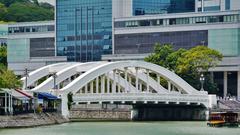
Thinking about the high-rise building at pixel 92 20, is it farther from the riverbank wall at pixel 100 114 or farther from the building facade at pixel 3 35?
the building facade at pixel 3 35

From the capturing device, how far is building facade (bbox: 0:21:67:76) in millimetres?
155250

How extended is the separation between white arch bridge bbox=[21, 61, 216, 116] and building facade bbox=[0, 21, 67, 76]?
3316 cm

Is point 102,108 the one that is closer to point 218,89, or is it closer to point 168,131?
point 218,89

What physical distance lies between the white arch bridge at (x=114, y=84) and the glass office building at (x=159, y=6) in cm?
2595

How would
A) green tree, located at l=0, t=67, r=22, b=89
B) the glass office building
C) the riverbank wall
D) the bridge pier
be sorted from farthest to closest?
the glass office building < the riverbank wall < the bridge pier < green tree, located at l=0, t=67, r=22, b=89

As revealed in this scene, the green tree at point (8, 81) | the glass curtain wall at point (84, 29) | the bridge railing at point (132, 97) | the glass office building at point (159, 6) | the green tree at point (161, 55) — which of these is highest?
the glass office building at point (159, 6)

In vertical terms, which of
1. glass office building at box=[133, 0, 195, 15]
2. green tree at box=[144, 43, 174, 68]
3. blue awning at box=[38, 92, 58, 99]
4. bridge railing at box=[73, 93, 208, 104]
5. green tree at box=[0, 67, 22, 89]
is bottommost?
bridge railing at box=[73, 93, 208, 104]

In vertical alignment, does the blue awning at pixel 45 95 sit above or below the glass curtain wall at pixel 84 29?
below

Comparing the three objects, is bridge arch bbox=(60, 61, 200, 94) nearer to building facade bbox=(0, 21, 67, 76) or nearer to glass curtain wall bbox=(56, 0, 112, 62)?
glass curtain wall bbox=(56, 0, 112, 62)

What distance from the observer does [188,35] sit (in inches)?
5566

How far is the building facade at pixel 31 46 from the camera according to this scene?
15525 centimetres

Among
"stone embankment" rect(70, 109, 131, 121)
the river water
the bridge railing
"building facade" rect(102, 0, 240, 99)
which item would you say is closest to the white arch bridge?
the bridge railing

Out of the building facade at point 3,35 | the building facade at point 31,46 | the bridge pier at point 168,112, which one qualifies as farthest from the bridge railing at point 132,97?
the building facade at point 3,35

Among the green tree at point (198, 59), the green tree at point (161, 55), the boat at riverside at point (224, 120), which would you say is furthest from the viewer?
the green tree at point (161, 55)
